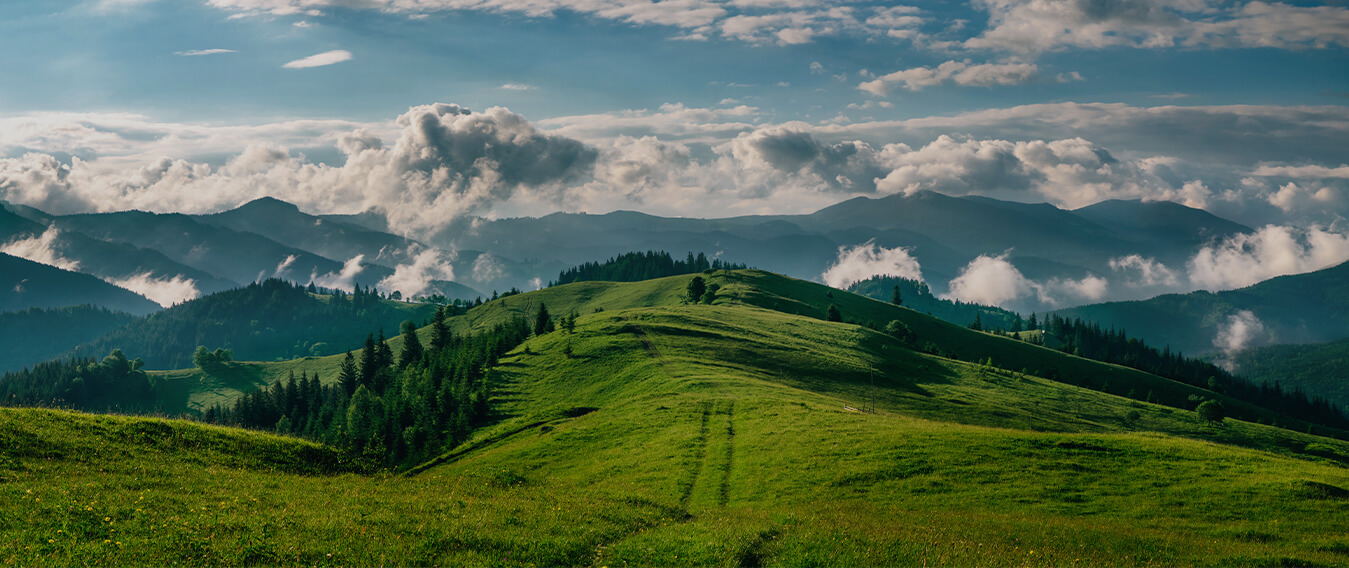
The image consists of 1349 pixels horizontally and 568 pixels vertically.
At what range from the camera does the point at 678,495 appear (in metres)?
45.5

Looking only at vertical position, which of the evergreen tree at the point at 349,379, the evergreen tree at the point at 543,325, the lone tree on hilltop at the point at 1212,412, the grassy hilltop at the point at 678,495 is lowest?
the evergreen tree at the point at 349,379

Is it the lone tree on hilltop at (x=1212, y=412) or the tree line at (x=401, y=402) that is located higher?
the lone tree on hilltop at (x=1212, y=412)

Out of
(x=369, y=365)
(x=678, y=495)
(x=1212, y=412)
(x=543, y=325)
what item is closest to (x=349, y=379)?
(x=369, y=365)

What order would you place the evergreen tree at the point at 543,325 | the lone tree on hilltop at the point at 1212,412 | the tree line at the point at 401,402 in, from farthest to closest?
the evergreen tree at the point at 543,325
the lone tree on hilltop at the point at 1212,412
the tree line at the point at 401,402

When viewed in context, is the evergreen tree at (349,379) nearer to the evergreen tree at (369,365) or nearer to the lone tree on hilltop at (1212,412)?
the evergreen tree at (369,365)

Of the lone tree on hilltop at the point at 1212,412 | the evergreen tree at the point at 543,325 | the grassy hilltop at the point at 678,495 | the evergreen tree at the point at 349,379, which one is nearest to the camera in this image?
the grassy hilltop at the point at 678,495

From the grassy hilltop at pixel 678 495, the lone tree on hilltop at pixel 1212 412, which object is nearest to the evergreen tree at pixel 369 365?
the grassy hilltop at pixel 678 495

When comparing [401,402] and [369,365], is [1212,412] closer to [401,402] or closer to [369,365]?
[401,402]

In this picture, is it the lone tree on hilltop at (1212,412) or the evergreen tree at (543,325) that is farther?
the evergreen tree at (543,325)

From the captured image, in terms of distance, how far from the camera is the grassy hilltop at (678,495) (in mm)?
22609

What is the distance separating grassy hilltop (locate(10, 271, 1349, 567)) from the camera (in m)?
22.6

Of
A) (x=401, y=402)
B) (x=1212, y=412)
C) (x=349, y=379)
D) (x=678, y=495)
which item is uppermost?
(x=1212, y=412)

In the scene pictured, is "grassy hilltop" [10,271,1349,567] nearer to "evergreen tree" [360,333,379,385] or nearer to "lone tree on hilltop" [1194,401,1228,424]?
"lone tree on hilltop" [1194,401,1228,424]

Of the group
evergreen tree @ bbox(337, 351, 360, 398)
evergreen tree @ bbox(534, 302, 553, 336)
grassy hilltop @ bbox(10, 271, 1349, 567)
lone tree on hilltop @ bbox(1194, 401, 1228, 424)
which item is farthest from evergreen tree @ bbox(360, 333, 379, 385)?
lone tree on hilltop @ bbox(1194, 401, 1228, 424)
